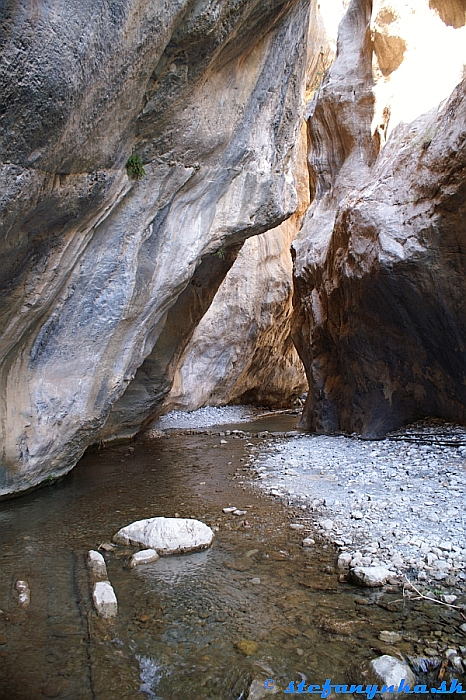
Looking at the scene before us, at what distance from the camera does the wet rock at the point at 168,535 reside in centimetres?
550

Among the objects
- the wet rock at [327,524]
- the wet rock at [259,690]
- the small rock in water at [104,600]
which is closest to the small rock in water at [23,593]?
the small rock in water at [104,600]

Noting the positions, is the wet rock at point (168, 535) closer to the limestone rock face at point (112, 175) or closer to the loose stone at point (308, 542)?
the loose stone at point (308, 542)

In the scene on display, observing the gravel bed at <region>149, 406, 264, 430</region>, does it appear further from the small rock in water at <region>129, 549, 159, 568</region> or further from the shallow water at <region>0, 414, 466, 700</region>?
the small rock in water at <region>129, 549, 159, 568</region>

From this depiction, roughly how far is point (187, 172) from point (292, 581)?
568 centimetres

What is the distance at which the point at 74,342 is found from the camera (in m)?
7.52

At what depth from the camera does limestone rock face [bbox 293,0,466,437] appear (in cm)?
953

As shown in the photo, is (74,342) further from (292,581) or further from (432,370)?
(432,370)

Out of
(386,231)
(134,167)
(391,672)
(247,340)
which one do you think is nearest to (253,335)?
(247,340)

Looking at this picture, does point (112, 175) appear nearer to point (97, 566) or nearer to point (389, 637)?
point (97, 566)

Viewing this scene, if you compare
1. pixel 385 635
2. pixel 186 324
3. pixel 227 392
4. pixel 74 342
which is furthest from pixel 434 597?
pixel 227 392

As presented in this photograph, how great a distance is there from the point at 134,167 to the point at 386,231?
5.53 m

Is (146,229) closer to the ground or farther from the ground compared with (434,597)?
farther from the ground

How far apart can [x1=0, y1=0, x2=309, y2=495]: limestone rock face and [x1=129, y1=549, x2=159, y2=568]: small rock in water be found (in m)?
2.91

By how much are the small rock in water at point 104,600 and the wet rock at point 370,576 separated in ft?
6.97
